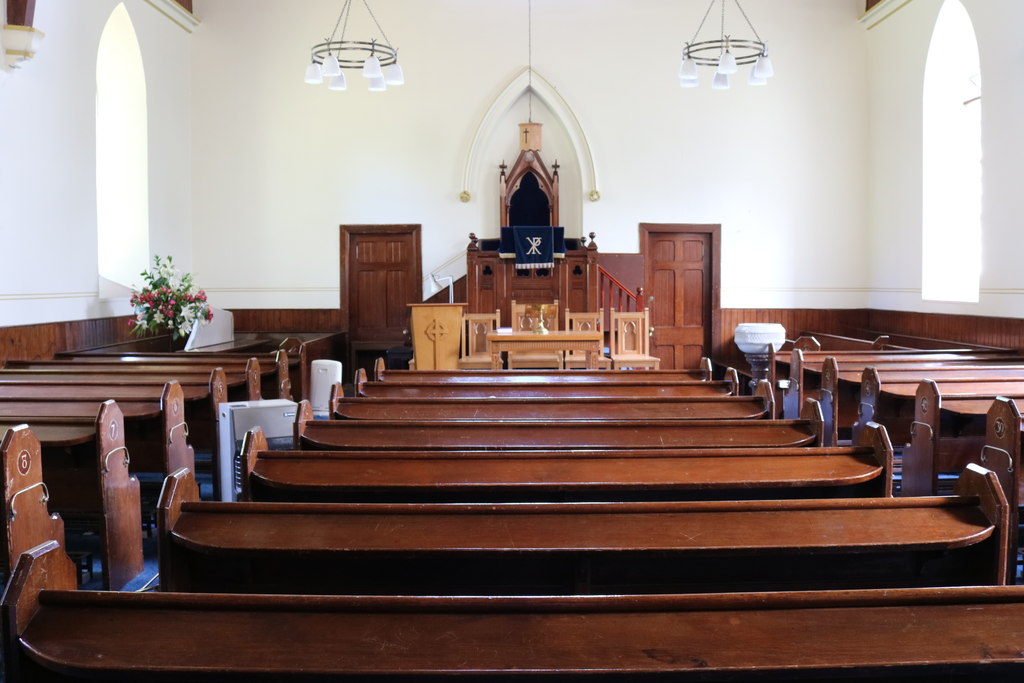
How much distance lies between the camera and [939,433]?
4.15 meters

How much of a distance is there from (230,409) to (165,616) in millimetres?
3283

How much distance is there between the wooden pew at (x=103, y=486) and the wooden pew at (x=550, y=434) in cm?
87

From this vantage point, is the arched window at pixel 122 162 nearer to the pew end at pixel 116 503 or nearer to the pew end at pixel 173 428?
the pew end at pixel 173 428

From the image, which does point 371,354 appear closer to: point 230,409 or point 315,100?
point 315,100

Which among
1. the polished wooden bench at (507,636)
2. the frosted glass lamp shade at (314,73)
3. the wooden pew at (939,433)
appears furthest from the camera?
the frosted glass lamp shade at (314,73)

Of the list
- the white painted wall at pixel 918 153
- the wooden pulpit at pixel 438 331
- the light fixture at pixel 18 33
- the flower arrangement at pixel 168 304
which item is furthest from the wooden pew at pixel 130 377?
the white painted wall at pixel 918 153

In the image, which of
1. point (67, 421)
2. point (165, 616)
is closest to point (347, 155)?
point (67, 421)

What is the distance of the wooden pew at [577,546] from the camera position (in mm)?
2014

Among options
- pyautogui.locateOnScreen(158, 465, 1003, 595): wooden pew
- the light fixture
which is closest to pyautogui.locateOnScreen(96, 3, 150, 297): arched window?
the light fixture

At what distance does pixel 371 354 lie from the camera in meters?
11.0

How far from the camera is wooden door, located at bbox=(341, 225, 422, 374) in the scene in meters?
10.8

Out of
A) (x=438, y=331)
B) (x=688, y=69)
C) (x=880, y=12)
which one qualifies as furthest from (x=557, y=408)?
(x=880, y=12)

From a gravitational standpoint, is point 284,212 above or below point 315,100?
below

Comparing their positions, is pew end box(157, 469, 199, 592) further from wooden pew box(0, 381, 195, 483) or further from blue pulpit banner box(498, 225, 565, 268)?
blue pulpit banner box(498, 225, 565, 268)
